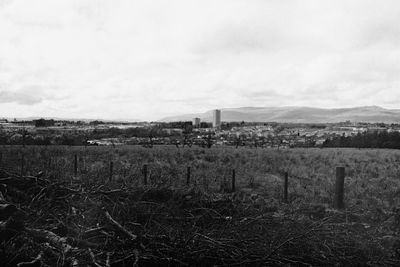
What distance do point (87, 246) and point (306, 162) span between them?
68.7ft

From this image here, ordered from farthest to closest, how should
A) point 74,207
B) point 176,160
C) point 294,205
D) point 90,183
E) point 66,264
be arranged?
1. point 176,160
2. point 294,205
3. point 90,183
4. point 74,207
5. point 66,264

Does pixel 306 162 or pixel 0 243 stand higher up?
pixel 0 243

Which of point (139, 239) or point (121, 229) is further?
point (121, 229)

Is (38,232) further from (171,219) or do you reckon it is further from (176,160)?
(176,160)

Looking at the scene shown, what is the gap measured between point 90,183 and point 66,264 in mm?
2749

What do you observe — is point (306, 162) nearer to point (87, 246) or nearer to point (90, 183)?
point (90, 183)

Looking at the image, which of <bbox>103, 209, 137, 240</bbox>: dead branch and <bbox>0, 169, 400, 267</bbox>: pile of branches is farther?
<bbox>103, 209, 137, 240</bbox>: dead branch

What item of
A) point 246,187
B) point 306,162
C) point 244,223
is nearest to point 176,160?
point 306,162

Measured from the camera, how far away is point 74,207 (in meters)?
4.03

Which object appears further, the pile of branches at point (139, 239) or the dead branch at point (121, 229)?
the dead branch at point (121, 229)

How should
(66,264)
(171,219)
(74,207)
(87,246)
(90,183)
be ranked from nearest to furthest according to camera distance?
1. (66,264)
2. (87,246)
3. (74,207)
4. (171,219)
5. (90,183)

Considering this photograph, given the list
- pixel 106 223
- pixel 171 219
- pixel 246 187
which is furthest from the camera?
pixel 246 187

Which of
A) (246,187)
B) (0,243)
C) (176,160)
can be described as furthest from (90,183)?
(176,160)

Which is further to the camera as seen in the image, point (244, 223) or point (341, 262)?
point (244, 223)
